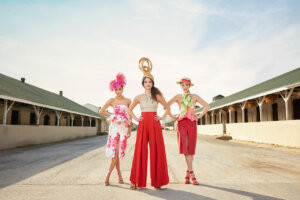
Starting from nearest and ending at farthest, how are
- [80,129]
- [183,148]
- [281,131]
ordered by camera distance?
[183,148] → [281,131] → [80,129]

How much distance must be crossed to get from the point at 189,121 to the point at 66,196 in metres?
2.37

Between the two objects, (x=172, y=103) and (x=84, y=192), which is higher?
(x=172, y=103)

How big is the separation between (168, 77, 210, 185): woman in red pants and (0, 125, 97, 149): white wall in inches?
437

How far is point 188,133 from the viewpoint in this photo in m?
4.08

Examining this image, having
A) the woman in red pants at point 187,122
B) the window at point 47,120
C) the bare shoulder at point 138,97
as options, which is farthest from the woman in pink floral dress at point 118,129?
the window at point 47,120

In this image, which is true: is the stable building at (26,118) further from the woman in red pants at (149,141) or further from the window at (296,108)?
the window at (296,108)

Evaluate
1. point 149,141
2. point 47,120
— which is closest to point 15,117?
point 47,120

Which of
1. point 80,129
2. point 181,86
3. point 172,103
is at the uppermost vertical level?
point 181,86

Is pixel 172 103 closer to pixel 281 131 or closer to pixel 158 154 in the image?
pixel 158 154

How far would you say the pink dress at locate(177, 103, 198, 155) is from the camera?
4.04m

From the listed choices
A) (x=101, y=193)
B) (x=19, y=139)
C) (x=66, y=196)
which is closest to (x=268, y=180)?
(x=101, y=193)

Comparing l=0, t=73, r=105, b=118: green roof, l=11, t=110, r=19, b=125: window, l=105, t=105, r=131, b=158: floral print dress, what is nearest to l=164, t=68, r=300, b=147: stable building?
l=105, t=105, r=131, b=158: floral print dress

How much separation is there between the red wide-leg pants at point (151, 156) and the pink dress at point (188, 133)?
55 cm

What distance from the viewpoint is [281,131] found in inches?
495
